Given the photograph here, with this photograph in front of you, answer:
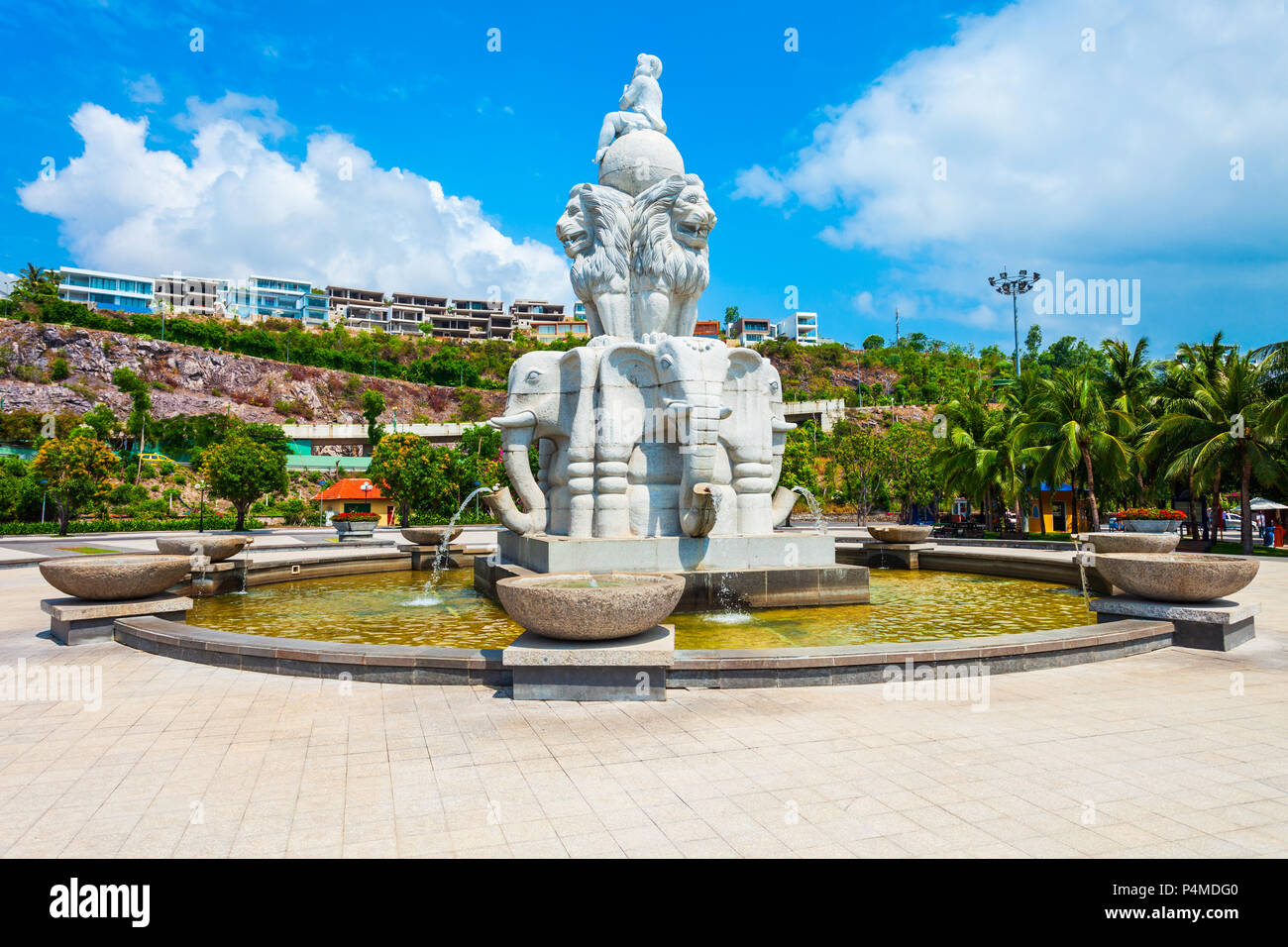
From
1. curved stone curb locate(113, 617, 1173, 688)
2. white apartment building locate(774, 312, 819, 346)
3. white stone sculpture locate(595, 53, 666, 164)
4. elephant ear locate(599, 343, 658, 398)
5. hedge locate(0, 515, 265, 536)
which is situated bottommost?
hedge locate(0, 515, 265, 536)

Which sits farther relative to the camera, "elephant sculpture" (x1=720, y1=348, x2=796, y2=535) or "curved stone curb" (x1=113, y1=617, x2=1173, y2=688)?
"elephant sculpture" (x1=720, y1=348, x2=796, y2=535)

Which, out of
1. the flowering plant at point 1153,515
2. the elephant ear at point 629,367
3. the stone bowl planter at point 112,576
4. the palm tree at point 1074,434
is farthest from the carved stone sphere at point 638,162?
the palm tree at point 1074,434

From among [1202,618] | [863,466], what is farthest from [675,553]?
→ [863,466]

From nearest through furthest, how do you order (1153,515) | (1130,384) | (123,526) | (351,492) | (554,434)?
(554,434) < (1153,515) < (1130,384) < (123,526) < (351,492)

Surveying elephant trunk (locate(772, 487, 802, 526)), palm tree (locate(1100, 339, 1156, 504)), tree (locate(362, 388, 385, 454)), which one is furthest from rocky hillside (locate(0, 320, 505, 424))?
elephant trunk (locate(772, 487, 802, 526))

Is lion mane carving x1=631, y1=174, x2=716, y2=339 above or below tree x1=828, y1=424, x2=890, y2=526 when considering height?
above

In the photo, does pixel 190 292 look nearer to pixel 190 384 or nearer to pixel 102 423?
pixel 190 384

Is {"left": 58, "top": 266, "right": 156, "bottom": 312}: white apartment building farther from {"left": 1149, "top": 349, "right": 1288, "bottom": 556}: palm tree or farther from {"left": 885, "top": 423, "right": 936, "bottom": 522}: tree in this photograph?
{"left": 1149, "top": 349, "right": 1288, "bottom": 556}: palm tree

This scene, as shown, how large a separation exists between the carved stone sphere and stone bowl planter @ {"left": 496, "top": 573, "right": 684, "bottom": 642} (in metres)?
8.15

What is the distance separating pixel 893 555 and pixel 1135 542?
4634 mm

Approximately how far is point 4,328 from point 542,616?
Result: 3548 inches

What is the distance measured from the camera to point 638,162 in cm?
1184

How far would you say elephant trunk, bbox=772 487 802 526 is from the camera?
1157 cm
